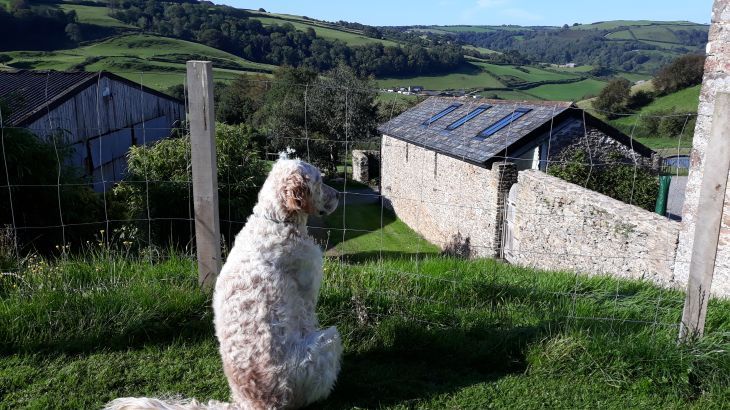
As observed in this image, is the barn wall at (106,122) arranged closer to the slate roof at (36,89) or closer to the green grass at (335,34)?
the slate roof at (36,89)

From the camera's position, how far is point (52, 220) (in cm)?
1021

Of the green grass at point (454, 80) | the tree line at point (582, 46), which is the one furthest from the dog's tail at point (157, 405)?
the tree line at point (582, 46)

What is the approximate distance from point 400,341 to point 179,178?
12.6 meters

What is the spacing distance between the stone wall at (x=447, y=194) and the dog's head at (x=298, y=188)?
10481 millimetres

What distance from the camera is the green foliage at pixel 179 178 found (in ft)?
49.0

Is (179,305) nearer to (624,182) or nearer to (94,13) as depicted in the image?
(624,182)

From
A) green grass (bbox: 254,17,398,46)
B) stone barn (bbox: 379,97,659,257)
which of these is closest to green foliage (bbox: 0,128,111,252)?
stone barn (bbox: 379,97,659,257)

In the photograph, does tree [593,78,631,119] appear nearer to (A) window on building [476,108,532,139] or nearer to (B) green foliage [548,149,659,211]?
(A) window on building [476,108,532,139]

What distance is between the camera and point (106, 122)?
21.8 m

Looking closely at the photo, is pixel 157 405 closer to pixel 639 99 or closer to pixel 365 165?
pixel 365 165

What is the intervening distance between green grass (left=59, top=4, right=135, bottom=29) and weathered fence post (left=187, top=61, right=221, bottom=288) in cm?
8133

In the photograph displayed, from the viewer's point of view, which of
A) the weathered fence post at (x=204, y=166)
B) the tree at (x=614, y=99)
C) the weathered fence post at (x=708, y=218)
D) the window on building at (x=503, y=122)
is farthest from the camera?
the tree at (x=614, y=99)

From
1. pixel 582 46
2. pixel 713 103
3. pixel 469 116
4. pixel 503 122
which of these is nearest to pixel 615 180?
pixel 503 122

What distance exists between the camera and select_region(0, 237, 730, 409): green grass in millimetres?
3672
